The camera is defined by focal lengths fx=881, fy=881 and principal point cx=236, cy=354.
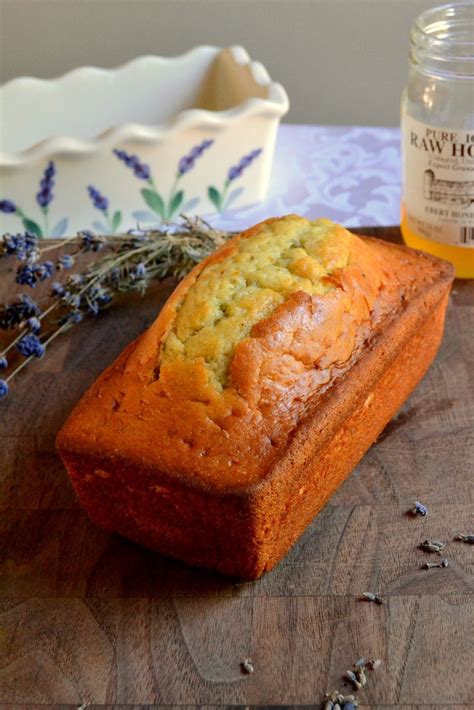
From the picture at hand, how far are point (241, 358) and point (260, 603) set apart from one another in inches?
14.9

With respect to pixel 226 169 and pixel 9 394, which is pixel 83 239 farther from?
pixel 226 169

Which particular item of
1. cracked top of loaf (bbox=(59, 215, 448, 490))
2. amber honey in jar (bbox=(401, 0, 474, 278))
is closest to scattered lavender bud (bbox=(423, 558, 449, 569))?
cracked top of loaf (bbox=(59, 215, 448, 490))

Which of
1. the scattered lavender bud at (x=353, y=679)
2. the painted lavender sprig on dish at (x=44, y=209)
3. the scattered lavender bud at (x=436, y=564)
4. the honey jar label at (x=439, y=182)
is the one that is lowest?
the scattered lavender bud at (x=436, y=564)

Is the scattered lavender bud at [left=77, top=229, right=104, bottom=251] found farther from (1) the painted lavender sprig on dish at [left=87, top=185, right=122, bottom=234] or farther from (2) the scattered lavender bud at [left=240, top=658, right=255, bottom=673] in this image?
(2) the scattered lavender bud at [left=240, top=658, right=255, bottom=673]

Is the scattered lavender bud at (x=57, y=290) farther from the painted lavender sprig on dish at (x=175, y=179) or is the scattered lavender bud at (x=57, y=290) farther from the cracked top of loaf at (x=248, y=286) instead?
the painted lavender sprig on dish at (x=175, y=179)

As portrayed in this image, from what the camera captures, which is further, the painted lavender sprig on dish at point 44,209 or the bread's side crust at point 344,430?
the painted lavender sprig on dish at point 44,209

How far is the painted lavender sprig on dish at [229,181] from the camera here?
8.50 feet

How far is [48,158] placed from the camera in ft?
7.84

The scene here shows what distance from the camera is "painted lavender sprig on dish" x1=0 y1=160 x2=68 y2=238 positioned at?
2.41m

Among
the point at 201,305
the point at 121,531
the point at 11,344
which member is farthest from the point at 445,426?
the point at 11,344

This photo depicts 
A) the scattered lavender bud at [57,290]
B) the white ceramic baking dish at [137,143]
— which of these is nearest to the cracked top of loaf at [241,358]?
the scattered lavender bud at [57,290]

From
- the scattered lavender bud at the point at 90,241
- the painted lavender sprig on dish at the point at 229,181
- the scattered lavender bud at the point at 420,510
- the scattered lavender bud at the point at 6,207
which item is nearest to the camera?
the scattered lavender bud at the point at 420,510

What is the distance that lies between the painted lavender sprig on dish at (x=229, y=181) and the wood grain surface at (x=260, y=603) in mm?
1173

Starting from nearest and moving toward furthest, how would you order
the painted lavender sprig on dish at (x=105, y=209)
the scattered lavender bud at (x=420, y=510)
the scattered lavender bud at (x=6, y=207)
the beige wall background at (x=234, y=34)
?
the scattered lavender bud at (x=420, y=510), the scattered lavender bud at (x=6, y=207), the painted lavender sprig on dish at (x=105, y=209), the beige wall background at (x=234, y=34)
